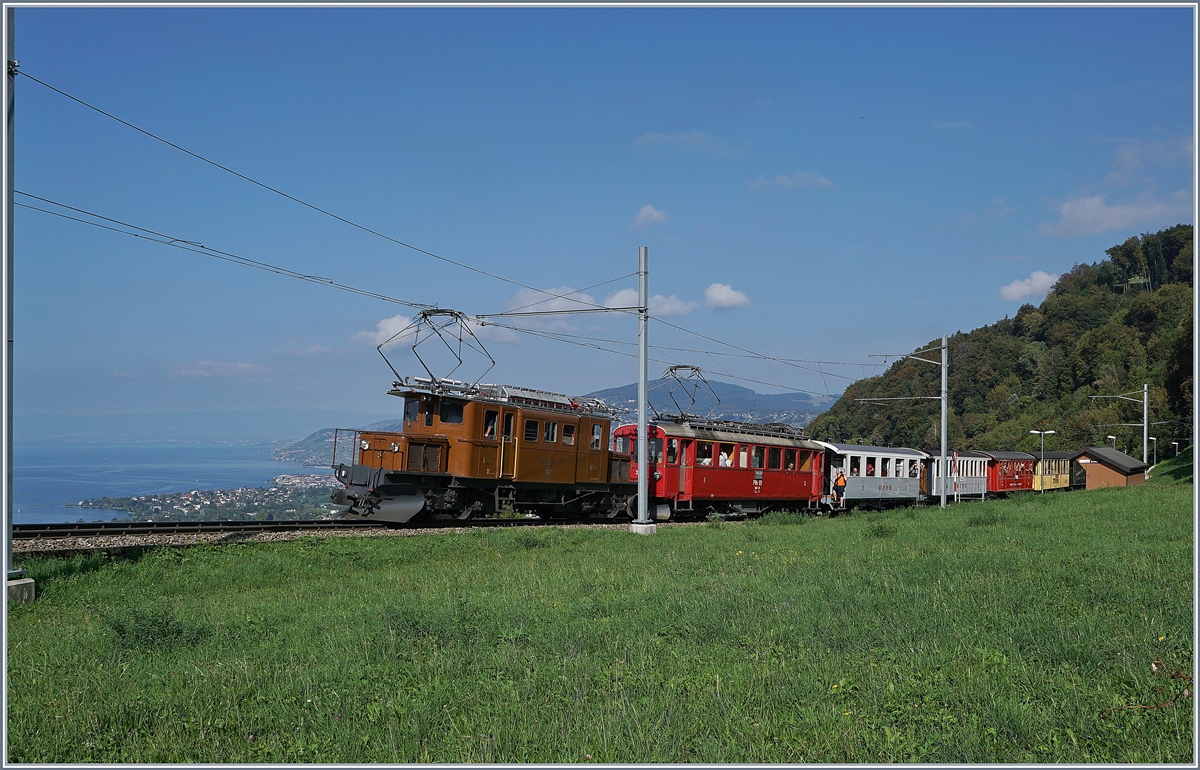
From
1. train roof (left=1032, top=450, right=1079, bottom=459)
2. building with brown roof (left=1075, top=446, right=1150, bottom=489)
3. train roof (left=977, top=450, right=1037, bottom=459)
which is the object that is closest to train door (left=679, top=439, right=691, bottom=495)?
train roof (left=977, top=450, right=1037, bottom=459)

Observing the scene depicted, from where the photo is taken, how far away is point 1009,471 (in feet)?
165

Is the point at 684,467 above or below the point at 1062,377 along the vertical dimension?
below

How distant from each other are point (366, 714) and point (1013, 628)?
5552 millimetres

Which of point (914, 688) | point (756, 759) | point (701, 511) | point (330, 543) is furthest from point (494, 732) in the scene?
point (701, 511)

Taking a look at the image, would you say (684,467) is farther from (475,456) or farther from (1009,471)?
(1009,471)

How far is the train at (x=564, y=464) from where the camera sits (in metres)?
22.0

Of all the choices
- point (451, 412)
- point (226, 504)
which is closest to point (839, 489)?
point (451, 412)

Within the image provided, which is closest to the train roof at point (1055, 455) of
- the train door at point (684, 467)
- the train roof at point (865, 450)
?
the train roof at point (865, 450)

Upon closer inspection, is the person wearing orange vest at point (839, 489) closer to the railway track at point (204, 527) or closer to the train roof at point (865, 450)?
the train roof at point (865, 450)

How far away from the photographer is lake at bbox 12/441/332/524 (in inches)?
960

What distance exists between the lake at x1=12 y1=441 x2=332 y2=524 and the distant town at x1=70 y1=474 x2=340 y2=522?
1.03 meters

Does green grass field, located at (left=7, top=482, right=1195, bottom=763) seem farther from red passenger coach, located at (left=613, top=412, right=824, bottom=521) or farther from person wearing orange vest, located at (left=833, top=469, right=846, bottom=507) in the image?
person wearing orange vest, located at (left=833, top=469, right=846, bottom=507)

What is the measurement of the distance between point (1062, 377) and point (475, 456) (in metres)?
105

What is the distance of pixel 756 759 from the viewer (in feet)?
16.9
